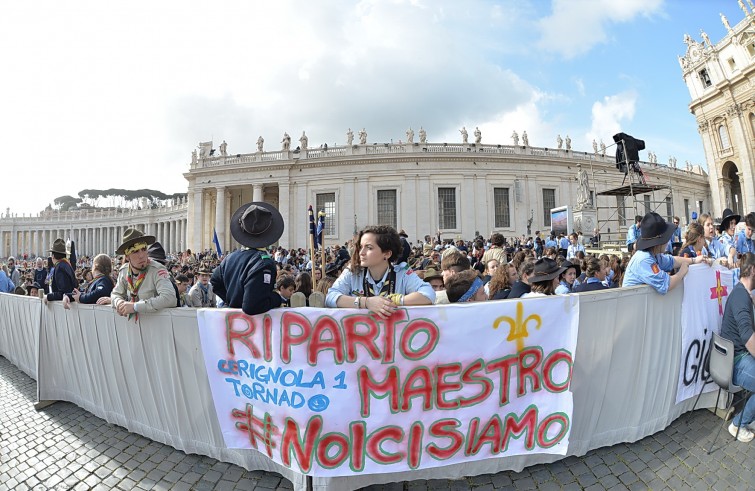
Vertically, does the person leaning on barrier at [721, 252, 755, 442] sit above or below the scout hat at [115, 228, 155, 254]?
below

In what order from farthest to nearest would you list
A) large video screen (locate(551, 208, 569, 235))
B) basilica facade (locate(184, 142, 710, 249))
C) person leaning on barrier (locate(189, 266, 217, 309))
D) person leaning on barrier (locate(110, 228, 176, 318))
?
basilica facade (locate(184, 142, 710, 249)) < large video screen (locate(551, 208, 569, 235)) < person leaning on barrier (locate(189, 266, 217, 309)) < person leaning on barrier (locate(110, 228, 176, 318))

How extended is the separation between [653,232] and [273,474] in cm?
445

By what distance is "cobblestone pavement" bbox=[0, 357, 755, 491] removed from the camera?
2.81 metres

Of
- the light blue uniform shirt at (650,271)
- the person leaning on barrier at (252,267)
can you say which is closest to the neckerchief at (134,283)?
the person leaning on barrier at (252,267)

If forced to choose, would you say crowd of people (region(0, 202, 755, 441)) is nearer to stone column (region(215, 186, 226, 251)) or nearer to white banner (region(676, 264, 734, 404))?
white banner (region(676, 264, 734, 404))

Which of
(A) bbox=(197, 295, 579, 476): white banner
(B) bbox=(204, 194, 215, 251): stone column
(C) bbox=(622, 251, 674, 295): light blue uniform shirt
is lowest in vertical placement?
(A) bbox=(197, 295, 579, 476): white banner

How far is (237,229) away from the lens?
10.3 ft

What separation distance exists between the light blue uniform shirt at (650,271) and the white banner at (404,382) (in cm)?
115

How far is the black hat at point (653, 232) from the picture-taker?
356 centimetres

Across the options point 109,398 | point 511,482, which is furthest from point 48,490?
point 511,482

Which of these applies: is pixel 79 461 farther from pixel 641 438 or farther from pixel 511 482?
pixel 641 438

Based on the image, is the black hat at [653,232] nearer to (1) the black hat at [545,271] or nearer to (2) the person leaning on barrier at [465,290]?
(1) the black hat at [545,271]

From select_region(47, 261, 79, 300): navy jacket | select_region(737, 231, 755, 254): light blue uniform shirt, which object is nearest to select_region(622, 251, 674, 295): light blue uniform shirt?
select_region(737, 231, 755, 254): light blue uniform shirt

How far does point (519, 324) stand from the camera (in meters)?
2.74
